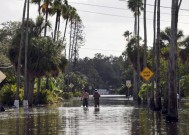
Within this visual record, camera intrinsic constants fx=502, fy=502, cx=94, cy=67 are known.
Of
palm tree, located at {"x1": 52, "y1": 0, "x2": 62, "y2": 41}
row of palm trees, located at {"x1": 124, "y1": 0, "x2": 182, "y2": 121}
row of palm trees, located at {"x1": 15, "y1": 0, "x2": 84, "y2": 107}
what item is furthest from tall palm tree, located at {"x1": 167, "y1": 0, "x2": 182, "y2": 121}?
palm tree, located at {"x1": 52, "y1": 0, "x2": 62, "y2": 41}

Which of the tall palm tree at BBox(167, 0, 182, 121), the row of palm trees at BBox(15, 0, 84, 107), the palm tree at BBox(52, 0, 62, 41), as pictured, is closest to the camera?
the tall palm tree at BBox(167, 0, 182, 121)

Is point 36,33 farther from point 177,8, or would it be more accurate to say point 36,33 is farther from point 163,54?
point 177,8

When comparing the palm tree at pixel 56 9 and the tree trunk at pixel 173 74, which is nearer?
the tree trunk at pixel 173 74

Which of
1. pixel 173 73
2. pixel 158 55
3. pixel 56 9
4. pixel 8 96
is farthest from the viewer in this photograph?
pixel 56 9

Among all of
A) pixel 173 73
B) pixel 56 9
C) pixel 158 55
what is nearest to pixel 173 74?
pixel 173 73

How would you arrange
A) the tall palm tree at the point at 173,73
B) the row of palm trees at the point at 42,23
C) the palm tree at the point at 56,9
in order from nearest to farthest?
the tall palm tree at the point at 173,73
the row of palm trees at the point at 42,23
the palm tree at the point at 56,9

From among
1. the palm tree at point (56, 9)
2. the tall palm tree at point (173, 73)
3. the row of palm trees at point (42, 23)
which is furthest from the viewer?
the palm tree at point (56, 9)

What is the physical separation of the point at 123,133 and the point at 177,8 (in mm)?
9611

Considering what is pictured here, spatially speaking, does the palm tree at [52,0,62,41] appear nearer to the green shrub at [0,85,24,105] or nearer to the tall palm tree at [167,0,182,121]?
the green shrub at [0,85,24,105]

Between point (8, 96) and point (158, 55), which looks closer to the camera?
point (158, 55)

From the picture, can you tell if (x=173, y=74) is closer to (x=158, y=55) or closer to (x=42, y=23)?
(x=158, y=55)

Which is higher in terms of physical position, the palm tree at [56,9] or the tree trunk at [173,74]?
the palm tree at [56,9]

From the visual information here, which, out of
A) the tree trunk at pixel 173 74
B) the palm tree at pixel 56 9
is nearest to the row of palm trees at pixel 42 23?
the palm tree at pixel 56 9

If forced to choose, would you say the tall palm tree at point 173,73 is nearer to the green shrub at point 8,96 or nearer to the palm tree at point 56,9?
the green shrub at point 8,96
